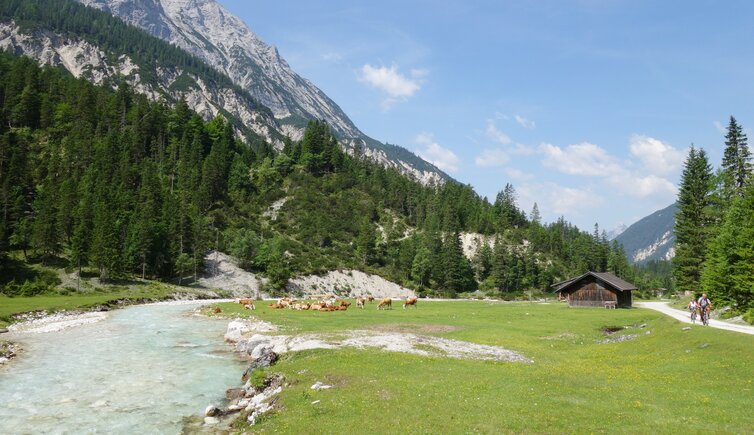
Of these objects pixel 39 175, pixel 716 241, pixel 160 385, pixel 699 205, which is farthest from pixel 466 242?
pixel 160 385

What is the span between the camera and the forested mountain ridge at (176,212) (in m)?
94.9

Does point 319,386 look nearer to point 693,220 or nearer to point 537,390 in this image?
point 537,390

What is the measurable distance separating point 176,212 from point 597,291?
10396 centimetres

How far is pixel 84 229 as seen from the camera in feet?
284

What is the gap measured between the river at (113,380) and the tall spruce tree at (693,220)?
78.1 meters

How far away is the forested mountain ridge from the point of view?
94875 millimetres

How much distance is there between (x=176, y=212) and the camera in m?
119

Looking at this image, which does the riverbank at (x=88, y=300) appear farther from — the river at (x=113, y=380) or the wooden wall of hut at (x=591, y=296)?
the wooden wall of hut at (x=591, y=296)

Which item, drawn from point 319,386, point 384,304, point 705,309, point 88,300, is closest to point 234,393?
point 319,386

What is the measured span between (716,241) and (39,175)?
150 meters

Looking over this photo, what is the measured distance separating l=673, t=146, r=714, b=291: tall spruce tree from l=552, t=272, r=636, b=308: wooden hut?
9450 mm

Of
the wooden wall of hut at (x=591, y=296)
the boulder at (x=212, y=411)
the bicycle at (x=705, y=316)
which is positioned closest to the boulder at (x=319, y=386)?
the boulder at (x=212, y=411)

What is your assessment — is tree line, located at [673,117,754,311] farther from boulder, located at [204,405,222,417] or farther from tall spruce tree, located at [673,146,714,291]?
boulder, located at [204,405,222,417]

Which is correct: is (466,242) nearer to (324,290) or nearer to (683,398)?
(324,290)
